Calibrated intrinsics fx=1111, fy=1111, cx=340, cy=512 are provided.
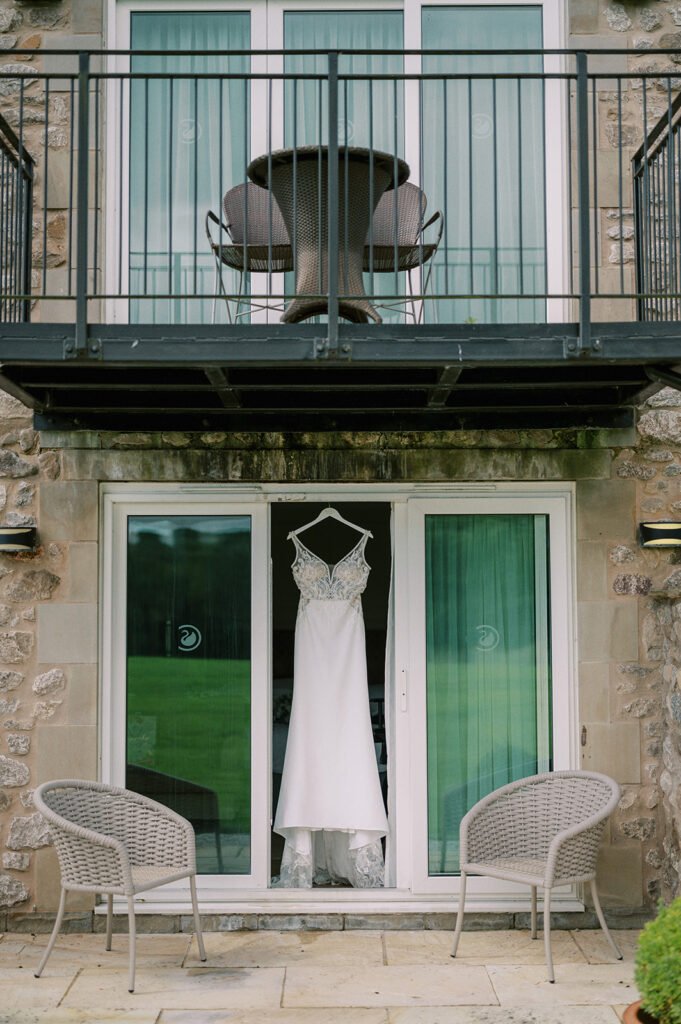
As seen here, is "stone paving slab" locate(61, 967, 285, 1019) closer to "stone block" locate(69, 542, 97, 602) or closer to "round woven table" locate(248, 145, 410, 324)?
"stone block" locate(69, 542, 97, 602)

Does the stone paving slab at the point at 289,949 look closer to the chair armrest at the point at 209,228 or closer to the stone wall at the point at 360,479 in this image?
the stone wall at the point at 360,479

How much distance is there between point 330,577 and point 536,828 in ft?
5.41

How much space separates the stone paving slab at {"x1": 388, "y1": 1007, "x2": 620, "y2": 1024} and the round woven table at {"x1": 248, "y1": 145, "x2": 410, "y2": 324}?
300 cm

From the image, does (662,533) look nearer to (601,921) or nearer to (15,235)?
(601,921)

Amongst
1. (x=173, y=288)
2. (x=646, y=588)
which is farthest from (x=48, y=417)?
(x=646, y=588)

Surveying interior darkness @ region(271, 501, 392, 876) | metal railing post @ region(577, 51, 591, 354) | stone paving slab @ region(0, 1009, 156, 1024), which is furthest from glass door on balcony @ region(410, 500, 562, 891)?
stone paving slab @ region(0, 1009, 156, 1024)

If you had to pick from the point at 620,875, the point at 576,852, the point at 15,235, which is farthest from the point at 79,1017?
the point at 15,235

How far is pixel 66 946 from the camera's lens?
5.40 meters

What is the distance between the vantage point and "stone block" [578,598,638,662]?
572 centimetres

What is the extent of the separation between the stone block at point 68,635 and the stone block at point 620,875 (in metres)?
2.82

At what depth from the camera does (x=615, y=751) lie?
18.6 ft

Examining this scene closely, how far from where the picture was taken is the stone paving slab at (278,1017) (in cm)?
449

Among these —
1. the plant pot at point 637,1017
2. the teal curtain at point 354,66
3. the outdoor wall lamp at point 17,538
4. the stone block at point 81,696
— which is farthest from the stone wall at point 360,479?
the plant pot at point 637,1017

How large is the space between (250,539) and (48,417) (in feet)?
4.00
